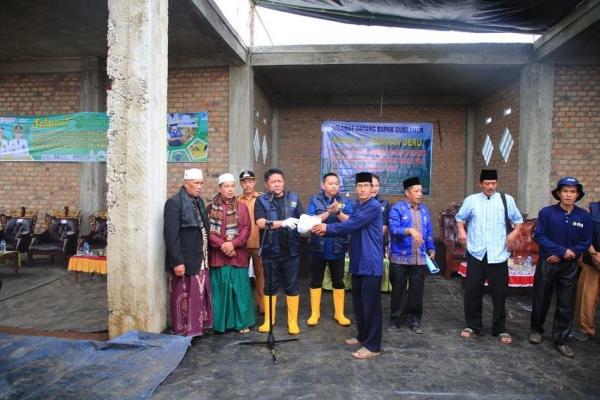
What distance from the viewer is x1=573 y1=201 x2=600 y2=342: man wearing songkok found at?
13.7 feet

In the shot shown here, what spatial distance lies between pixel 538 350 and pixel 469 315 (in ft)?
2.26

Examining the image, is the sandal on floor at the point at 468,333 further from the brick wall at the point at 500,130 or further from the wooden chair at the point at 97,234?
the wooden chair at the point at 97,234

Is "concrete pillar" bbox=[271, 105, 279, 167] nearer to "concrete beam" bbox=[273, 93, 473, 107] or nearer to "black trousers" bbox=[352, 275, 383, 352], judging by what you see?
"concrete beam" bbox=[273, 93, 473, 107]

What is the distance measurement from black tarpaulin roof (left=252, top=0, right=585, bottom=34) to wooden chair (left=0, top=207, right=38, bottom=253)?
5835mm

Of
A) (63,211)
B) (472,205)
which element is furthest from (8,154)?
(472,205)

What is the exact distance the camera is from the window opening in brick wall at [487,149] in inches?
334

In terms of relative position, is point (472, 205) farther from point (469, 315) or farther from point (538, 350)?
point (538, 350)

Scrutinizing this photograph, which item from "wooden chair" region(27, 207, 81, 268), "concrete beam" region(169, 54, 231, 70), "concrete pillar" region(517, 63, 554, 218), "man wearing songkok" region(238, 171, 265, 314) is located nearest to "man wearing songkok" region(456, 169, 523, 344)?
"man wearing songkok" region(238, 171, 265, 314)

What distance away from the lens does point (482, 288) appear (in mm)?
4297

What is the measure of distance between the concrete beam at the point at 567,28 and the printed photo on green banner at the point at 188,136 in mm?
5709

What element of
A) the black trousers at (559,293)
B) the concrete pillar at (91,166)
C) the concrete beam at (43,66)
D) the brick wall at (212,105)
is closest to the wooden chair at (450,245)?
the black trousers at (559,293)

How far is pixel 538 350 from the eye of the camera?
3.96m

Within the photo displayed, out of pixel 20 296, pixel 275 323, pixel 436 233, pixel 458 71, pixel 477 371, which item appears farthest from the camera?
pixel 436 233

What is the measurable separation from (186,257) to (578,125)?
21.8ft
